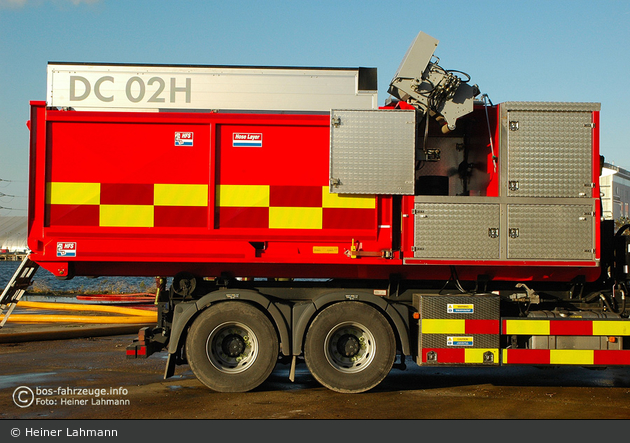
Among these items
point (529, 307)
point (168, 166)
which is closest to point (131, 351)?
point (168, 166)

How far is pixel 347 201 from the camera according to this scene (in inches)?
265

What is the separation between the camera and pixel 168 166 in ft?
22.1

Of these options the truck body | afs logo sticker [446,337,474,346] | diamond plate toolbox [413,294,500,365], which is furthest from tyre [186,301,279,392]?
afs logo sticker [446,337,474,346]

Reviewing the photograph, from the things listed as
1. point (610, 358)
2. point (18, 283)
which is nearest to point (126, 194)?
point (18, 283)

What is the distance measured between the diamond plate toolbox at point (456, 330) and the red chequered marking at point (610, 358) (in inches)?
45.7

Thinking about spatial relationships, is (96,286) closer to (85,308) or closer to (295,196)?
(85,308)

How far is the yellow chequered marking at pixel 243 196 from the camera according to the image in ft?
22.1

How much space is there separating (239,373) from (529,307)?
3.57 metres

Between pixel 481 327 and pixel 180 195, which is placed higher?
pixel 180 195

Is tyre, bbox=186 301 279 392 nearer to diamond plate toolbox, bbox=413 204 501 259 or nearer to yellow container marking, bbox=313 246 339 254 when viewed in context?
yellow container marking, bbox=313 246 339 254

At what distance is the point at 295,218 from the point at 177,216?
1356mm

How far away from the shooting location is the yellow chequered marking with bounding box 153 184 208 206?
6.71 m

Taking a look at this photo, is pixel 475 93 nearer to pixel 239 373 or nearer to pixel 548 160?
pixel 548 160

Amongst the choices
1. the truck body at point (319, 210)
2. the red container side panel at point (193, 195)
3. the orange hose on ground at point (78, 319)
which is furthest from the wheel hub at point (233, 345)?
the orange hose on ground at point (78, 319)
